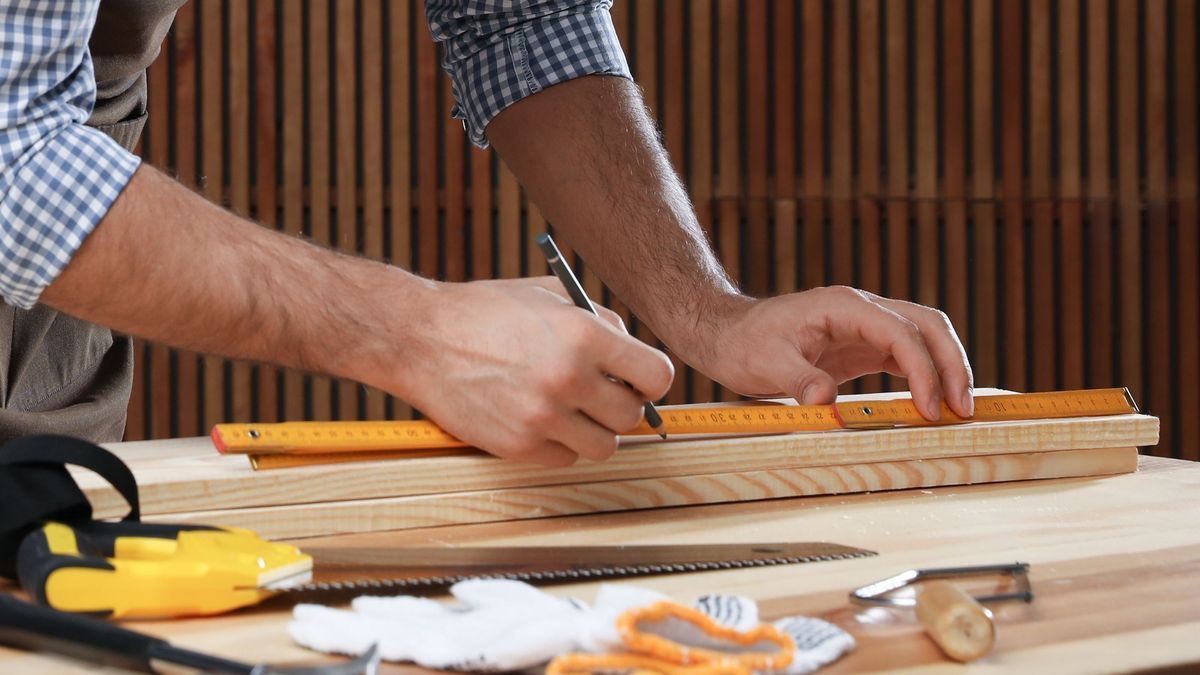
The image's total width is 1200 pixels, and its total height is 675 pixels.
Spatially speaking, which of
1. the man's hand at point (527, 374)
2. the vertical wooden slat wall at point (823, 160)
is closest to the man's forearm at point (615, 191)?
the man's hand at point (527, 374)

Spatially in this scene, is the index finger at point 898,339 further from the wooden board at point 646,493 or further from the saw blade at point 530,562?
the saw blade at point 530,562

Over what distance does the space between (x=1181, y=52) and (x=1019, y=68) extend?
23.9 inches

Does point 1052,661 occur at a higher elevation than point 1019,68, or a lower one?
lower

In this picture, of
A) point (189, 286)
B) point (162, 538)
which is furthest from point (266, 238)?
point (162, 538)

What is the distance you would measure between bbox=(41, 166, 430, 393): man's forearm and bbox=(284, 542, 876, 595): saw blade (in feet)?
0.87

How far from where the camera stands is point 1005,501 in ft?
4.08

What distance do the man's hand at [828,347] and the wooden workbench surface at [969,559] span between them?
157mm

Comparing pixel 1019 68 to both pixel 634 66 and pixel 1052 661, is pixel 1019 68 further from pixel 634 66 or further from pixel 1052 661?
pixel 1052 661

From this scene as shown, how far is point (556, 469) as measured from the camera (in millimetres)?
1173

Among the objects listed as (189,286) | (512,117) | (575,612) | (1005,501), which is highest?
(512,117)

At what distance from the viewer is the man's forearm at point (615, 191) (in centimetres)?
171

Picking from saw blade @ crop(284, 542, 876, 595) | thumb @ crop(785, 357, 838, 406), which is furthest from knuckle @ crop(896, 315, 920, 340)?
saw blade @ crop(284, 542, 876, 595)

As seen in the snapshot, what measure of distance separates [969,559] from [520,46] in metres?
1.11

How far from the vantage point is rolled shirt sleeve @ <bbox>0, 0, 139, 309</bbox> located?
1042 mm
